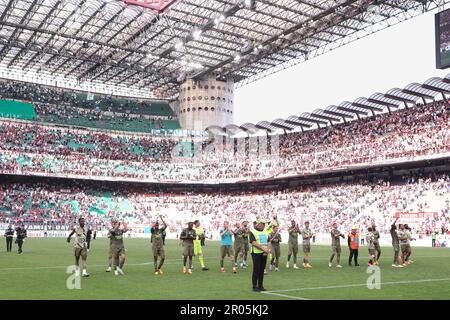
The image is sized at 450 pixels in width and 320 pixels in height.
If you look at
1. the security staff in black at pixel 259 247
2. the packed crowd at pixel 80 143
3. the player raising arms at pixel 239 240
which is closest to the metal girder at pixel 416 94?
the packed crowd at pixel 80 143

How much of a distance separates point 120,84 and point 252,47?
97.1 ft

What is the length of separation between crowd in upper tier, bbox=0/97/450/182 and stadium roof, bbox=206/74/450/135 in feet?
3.71

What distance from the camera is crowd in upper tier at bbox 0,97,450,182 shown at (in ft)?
183

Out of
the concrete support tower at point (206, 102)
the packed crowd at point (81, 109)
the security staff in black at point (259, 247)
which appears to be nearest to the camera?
the security staff in black at point (259, 247)

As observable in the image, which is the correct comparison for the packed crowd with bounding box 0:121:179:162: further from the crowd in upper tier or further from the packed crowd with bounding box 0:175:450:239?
the packed crowd with bounding box 0:175:450:239

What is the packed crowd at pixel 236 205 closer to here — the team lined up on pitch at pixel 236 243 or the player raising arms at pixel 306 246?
the team lined up on pitch at pixel 236 243

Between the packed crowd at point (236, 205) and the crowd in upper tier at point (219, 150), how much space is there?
298 cm

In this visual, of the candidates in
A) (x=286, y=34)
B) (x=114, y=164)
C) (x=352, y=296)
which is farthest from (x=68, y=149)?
(x=352, y=296)

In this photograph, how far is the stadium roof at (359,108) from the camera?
5465 cm

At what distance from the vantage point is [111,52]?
211 feet

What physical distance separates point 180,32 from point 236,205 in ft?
81.0

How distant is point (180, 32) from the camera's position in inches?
2266

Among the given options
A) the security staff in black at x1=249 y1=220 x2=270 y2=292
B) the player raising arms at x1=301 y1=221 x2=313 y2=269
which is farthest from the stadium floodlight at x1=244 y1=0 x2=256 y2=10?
the security staff in black at x1=249 y1=220 x2=270 y2=292
